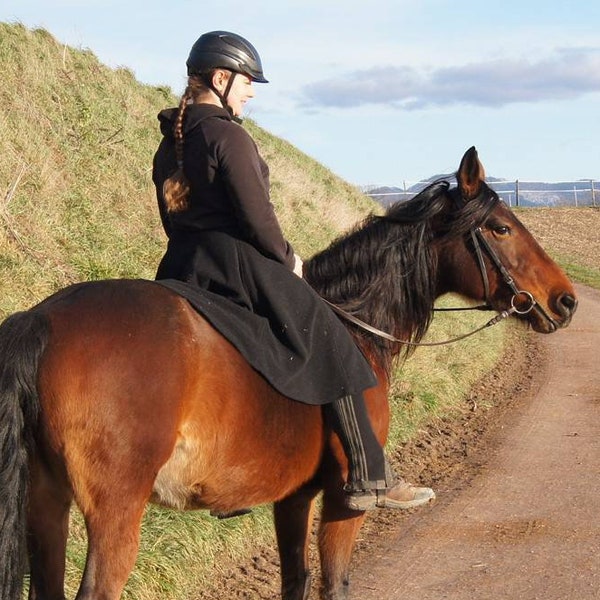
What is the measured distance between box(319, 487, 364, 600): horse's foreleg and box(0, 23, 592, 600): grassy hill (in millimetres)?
1075

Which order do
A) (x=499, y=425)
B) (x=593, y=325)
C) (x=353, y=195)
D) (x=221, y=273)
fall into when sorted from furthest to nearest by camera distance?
(x=353, y=195) → (x=593, y=325) → (x=499, y=425) → (x=221, y=273)

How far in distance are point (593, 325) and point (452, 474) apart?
11177mm

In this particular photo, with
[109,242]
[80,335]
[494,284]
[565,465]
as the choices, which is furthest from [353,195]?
[80,335]

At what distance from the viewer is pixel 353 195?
30.1 meters

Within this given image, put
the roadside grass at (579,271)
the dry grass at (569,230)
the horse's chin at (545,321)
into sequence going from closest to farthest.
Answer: the horse's chin at (545,321)
the roadside grass at (579,271)
the dry grass at (569,230)

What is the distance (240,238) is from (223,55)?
2.95ft

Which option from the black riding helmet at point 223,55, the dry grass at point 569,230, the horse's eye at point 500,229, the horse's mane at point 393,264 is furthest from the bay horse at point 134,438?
the dry grass at point 569,230

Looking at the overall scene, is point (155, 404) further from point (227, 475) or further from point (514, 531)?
point (514, 531)

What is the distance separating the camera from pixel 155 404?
159 inches

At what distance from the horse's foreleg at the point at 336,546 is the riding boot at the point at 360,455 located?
23 cm

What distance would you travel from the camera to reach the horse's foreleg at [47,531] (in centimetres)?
406

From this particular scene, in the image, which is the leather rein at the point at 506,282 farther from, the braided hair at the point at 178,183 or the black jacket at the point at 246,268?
the braided hair at the point at 178,183

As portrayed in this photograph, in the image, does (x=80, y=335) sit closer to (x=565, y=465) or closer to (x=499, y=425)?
(x=565, y=465)

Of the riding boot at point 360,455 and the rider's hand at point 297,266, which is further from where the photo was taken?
the rider's hand at point 297,266
